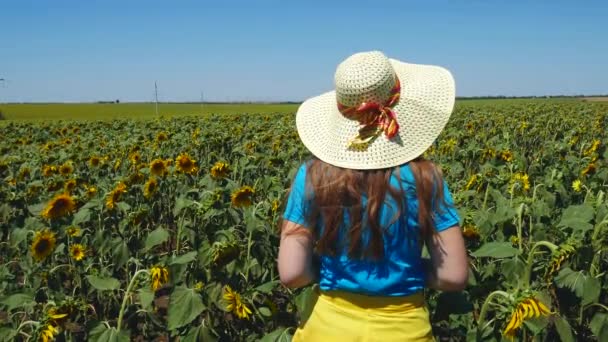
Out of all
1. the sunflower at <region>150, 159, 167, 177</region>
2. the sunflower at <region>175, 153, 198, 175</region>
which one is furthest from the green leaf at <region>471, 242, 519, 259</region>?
the sunflower at <region>150, 159, 167, 177</region>

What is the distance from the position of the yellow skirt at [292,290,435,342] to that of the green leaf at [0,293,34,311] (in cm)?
151

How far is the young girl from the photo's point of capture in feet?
5.38

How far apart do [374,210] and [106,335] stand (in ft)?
4.42

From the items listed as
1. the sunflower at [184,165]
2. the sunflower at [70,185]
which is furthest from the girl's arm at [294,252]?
the sunflower at [70,185]

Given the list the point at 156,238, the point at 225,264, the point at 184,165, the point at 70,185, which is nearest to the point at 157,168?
the point at 184,165

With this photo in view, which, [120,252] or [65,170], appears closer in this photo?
[120,252]

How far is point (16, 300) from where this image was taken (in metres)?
2.62

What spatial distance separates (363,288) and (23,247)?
3774 mm

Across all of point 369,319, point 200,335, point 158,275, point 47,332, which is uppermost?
point 369,319

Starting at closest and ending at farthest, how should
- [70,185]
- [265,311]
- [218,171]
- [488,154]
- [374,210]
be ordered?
[374,210]
[265,311]
[218,171]
[70,185]
[488,154]

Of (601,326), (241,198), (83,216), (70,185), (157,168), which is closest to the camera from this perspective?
(601,326)

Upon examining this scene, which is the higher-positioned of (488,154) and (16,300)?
(488,154)

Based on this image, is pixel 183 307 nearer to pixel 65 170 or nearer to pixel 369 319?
pixel 369 319

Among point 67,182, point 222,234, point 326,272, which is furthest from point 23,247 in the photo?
point 326,272
